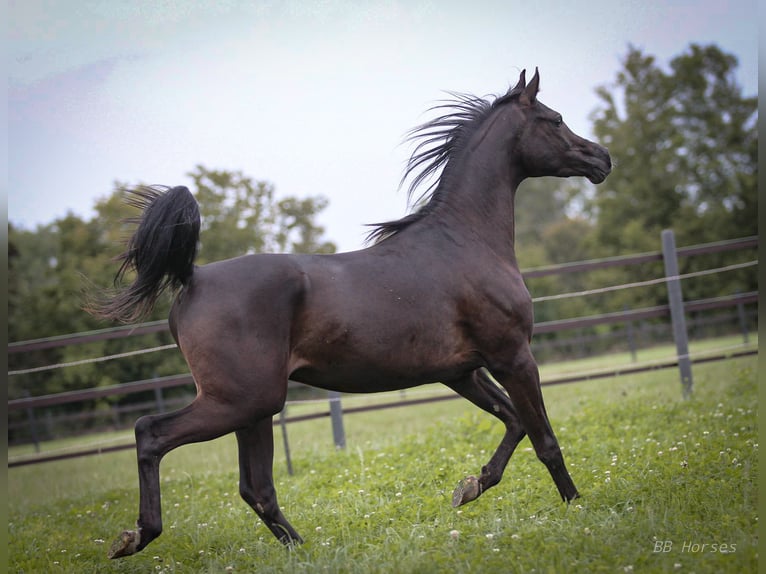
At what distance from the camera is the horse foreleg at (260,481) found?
4004 millimetres

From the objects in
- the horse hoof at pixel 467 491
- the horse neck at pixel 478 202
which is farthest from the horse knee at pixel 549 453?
the horse neck at pixel 478 202

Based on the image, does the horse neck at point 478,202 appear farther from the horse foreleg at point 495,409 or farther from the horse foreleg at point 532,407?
the horse foreleg at point 495,409

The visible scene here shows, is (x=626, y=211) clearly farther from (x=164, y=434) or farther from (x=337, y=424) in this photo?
(x=164, y=434)

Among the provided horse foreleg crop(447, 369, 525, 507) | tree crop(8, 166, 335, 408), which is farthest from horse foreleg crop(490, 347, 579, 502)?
tree crop(8, 166, 335, 408)

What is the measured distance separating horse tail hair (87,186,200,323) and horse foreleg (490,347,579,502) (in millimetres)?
1958

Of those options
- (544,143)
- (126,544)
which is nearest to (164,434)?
(126,544)

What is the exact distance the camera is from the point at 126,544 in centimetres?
341

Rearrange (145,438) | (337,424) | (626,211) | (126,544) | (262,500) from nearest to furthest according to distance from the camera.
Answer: (126,544), (145,438), (262,500), (337,424), (626,211)

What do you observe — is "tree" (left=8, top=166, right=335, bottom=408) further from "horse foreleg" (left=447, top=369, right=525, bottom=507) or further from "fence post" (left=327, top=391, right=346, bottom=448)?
"horse foreleg" (left=447, top=369, right=525, bottom=507)

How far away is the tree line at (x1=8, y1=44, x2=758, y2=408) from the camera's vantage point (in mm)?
21281

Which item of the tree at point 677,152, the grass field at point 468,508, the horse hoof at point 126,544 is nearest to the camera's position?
the grass field at point 468,508

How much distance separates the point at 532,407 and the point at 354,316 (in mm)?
1287

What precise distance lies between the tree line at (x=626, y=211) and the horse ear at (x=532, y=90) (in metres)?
17.8

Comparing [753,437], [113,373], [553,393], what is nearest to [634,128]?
[553,393]
